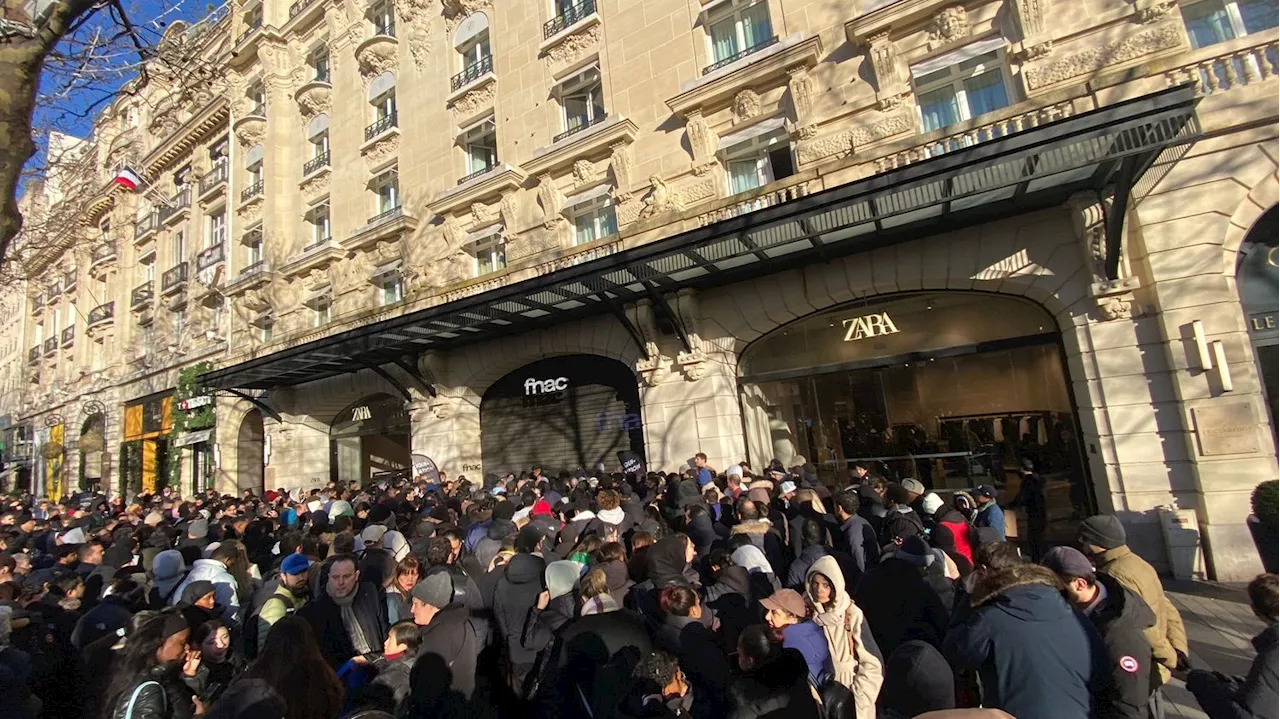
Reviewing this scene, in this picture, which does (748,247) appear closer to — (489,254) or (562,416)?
(562,416)

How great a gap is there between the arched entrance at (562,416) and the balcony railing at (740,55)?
6996 mm

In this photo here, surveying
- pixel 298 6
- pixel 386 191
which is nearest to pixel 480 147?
pixel 386 191

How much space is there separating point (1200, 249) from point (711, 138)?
27.3ft

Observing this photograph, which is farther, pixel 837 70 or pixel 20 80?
pixel 837 70

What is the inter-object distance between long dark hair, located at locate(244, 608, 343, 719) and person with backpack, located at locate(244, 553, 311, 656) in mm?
1443

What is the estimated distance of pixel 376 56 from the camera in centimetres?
1856

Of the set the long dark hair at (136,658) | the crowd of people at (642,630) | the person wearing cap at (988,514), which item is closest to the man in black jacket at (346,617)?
the crowd of people at (642,630)

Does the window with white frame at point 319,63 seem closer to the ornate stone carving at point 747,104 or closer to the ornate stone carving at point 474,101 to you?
the ornate stone carving at point 474,101

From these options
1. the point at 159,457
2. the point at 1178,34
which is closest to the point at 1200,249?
the point at 1178,34

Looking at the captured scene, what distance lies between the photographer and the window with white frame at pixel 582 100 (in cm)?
1429

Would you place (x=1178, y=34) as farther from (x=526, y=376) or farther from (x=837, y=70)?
(x=526, y=376)

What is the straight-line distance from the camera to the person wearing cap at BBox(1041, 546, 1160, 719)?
9.25 feet

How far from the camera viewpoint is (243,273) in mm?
20953

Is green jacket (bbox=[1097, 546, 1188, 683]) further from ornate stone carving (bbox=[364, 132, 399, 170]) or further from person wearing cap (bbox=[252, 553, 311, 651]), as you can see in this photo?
ornate stone carving (bbox=[364, 132, 399, 170])
